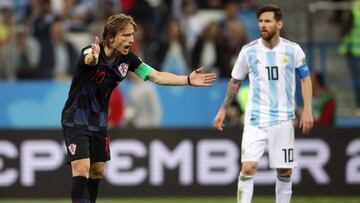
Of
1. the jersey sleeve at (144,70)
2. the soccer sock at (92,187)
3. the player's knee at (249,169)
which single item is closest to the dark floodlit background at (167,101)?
the player's knee at (249,169)

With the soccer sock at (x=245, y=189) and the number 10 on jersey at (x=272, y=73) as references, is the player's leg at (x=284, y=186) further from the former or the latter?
the number 10 on jersey at (x=272, y=73)

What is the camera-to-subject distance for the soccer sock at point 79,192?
960 centimetres

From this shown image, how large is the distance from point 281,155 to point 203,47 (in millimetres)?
5477

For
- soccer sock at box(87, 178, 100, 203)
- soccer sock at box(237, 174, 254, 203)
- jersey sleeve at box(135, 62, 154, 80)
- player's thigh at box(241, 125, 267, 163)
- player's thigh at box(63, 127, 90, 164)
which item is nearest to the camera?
player's thigh at box(63, 127, 90, 164)

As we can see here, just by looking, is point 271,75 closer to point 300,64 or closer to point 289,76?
point 289,76

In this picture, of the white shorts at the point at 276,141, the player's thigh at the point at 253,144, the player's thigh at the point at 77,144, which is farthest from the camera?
the white shorts at the point at 276,141

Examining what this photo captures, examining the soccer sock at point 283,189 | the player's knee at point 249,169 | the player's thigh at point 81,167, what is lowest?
the soccer sock at point 283,189

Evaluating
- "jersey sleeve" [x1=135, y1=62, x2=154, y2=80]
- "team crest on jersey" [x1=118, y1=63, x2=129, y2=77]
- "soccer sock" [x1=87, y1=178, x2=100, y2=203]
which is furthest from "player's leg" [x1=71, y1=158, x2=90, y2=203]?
"jersey sleeve" [x1=135, y1=62, x2=154, y2=80]

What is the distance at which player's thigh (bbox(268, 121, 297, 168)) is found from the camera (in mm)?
10930

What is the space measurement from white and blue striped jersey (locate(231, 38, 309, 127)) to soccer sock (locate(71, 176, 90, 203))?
217 cm

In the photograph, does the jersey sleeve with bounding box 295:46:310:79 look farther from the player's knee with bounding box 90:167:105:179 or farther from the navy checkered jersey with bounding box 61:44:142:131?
the player's knee with bounding box 90:167:105:179

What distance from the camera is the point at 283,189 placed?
1088 centimetres

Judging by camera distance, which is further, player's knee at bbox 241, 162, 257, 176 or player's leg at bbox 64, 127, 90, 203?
player's knee at bbox 241, 162, 257, 176

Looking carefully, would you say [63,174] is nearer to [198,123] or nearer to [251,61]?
[198,123]
